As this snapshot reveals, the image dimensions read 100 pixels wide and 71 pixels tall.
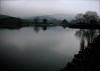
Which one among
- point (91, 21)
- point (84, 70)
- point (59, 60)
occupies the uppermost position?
point (91, 21)

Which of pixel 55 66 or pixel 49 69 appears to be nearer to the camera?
pixel 49 69

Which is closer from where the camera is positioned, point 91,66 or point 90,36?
point 91,66

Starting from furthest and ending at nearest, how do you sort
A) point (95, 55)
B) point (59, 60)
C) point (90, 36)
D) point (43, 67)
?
point (90, 36)
point (59, 60)
point (43, 67)
point (95, 55)

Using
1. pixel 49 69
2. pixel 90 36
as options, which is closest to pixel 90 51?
pixel 49 69

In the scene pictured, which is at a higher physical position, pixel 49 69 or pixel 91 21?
pixel 91 21

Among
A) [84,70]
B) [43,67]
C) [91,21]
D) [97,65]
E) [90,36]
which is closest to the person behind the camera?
[84,70]

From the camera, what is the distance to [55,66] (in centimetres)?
243

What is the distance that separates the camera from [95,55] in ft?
5.44

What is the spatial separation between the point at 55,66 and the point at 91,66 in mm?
1126

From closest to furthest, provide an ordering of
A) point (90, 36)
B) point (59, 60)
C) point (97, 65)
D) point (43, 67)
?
point (97, 65) → point (43, 67) → point (59, 60) → point (90, 36)

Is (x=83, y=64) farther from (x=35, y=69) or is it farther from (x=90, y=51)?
(x=35, y=69)

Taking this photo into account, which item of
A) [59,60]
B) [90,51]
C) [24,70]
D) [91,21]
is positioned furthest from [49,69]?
[91,21]

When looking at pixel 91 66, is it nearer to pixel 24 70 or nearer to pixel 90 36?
pixel 24 70

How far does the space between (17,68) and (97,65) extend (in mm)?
1313
